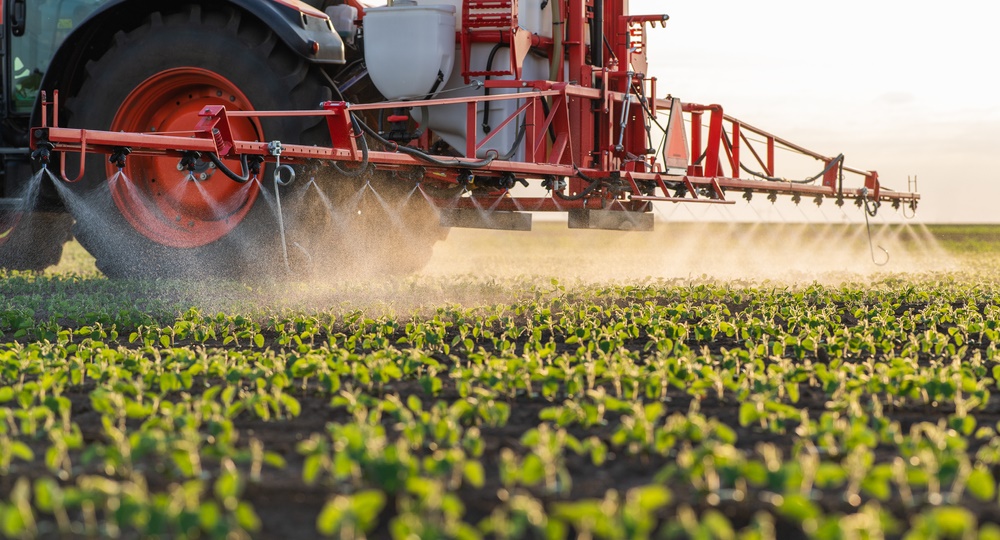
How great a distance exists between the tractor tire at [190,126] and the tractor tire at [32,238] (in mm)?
918

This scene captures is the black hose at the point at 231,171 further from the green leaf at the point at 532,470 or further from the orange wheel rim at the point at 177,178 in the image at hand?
the green leaf at the point at 532,470

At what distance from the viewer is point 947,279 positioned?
35.5 feet

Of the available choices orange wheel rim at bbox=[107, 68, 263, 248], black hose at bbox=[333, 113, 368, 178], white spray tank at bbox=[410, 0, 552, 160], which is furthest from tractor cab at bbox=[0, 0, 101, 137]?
black hose at bbox=[333, 113, 368, 178]

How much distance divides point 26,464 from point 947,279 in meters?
9.16

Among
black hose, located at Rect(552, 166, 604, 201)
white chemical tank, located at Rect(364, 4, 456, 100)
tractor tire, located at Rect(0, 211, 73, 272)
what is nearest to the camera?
black hose, located at Rect(552, 166, 604, 201)

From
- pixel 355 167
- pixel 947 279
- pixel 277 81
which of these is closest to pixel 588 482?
pixel 355 167

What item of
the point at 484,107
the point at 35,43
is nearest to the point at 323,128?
the point at 484,107

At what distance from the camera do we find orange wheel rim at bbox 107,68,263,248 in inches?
316

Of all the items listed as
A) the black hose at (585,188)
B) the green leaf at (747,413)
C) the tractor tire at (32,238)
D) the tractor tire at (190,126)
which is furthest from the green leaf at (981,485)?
the tractor tire at (32,238)

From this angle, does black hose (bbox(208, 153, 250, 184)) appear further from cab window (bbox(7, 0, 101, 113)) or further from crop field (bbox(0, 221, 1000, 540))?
cab window (bbox(7, 0, 101, 113))

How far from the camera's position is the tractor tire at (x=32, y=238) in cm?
915

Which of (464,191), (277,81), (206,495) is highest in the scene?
(277,81)

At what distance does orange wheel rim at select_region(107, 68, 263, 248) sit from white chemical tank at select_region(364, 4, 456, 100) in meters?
1.11

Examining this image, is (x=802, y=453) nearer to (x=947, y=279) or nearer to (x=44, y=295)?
(x=44, y=295)
